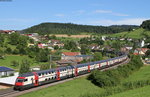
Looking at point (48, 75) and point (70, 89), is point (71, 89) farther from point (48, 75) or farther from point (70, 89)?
point (48, 75)

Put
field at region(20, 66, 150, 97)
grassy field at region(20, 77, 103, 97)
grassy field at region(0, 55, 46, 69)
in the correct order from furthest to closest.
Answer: grassy field at region(0, 55, 46, 69) < grassy field at region(20, 77, 103, 97) < field at region(20, 66, 150, 97)

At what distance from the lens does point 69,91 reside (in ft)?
133

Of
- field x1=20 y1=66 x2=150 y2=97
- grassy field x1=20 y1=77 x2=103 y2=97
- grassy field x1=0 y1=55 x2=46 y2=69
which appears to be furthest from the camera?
grassy field x1=0 y1=55 x2=46 y2=69

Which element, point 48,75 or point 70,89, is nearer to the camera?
point 70,89

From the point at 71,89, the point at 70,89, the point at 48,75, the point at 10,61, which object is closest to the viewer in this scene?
the point at 70,89

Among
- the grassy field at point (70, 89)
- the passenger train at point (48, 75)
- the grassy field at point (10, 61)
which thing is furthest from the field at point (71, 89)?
the grassy field at point (10, 61)

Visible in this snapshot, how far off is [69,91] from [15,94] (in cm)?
1057

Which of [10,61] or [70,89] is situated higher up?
[70,89]

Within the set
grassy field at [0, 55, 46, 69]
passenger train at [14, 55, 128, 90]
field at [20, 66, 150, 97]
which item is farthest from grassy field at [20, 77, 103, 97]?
grassy field at [0, 55, 46, 69]

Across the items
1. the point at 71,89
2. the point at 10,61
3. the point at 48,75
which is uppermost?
the point at 48,75

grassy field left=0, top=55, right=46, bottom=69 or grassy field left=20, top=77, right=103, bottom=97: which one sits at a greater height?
grassy field left=20, top=77, right=103, bottom=97

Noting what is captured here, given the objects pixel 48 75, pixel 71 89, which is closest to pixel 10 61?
pixel 48 75

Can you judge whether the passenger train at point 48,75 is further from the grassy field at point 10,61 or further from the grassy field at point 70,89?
the grassy field at point 10,61

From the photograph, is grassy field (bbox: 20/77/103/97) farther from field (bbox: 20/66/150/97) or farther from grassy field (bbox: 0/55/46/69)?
grassy field (bbox: 0/55/46/69)
